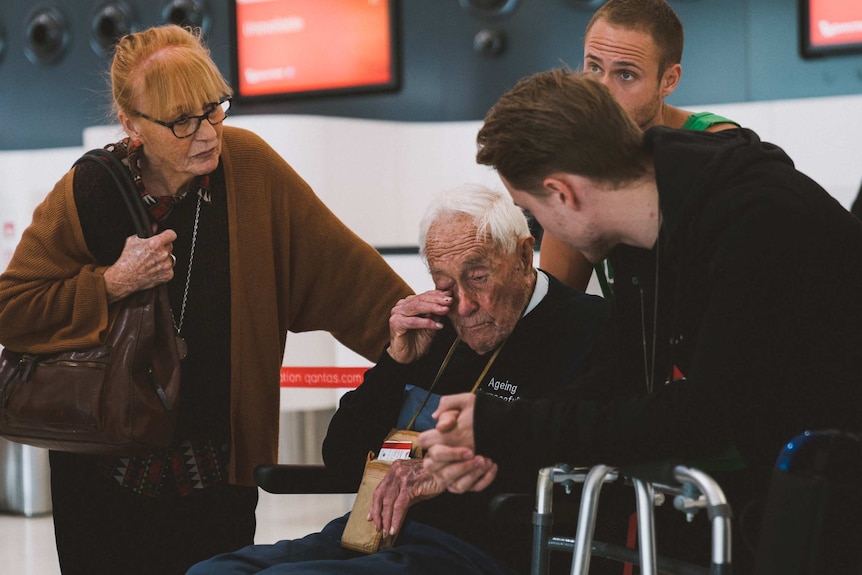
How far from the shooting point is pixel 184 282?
2459 millimetres

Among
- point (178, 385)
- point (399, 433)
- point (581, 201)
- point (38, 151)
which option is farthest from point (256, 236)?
point (38, 151)

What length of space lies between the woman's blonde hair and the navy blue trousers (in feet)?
3.14

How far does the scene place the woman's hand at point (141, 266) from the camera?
7.54ft

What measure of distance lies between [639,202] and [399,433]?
93cm

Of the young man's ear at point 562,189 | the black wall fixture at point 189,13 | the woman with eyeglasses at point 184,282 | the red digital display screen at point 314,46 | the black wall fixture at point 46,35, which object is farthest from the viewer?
the black wall fixture at point 46,35

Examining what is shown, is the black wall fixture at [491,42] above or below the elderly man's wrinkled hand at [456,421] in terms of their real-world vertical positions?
above

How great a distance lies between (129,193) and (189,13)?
350 centimetres

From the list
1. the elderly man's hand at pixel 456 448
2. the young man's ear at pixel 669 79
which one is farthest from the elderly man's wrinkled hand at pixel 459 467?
the young man's ear at pixel 669 79

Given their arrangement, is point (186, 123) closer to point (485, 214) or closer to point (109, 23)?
point (485, 214)

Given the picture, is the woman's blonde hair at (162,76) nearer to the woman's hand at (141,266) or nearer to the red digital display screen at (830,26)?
the woman's hand at (141,266)

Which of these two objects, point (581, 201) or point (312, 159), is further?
point (312, 159)

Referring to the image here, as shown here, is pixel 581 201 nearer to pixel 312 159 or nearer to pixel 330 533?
pixel 330 533

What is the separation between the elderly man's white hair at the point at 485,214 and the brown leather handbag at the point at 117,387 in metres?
0.61

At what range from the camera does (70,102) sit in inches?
238
